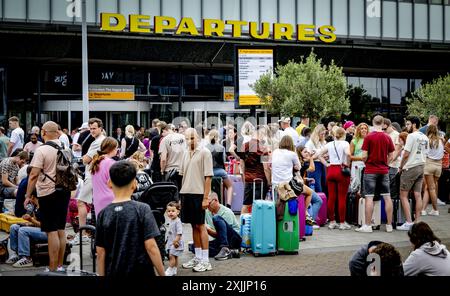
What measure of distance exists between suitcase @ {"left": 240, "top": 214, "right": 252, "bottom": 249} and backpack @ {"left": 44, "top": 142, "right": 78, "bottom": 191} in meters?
2.98

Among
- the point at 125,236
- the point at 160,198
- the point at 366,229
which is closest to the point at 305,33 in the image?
the point at 366,229

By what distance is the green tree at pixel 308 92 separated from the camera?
17250 millimetres

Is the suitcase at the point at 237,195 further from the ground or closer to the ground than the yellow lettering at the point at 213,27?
closer to the ground

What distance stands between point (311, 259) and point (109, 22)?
18.6m

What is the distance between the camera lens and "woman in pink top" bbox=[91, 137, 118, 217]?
8164 millimetres

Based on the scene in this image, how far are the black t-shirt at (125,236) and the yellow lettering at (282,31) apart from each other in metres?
24.0

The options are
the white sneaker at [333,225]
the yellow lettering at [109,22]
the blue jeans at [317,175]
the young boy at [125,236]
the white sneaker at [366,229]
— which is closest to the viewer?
the young boy at [125,236]

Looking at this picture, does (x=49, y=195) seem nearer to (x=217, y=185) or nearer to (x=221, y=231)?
(x=221, y=231)

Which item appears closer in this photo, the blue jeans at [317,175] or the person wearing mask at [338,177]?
the person wearing mask at [338,177]

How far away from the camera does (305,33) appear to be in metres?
28.8

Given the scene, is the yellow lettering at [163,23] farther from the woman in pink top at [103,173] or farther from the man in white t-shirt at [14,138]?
the woman in pink top at [103,173]

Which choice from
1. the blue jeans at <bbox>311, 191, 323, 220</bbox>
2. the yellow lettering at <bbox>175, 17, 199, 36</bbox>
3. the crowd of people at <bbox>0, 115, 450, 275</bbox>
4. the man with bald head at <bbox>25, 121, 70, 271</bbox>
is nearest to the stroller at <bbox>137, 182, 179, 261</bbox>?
the crowd of people at <bbox>0, 115, 450, 275</bbox>

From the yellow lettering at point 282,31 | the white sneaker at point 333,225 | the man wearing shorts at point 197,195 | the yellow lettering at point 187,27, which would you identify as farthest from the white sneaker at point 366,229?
the yellow lettering at point 282,31
